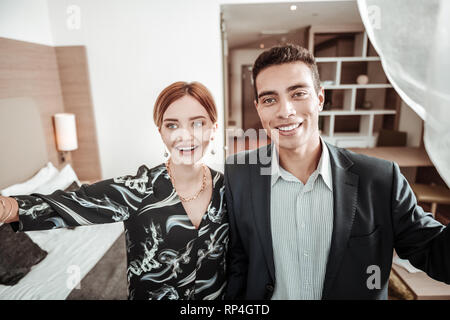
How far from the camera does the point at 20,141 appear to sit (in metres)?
0.97

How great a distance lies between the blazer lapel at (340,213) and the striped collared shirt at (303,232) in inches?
1.3

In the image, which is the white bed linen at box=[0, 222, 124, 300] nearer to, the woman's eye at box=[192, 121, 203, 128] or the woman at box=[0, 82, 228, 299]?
the woman at box=[0, 82, 228, 299]

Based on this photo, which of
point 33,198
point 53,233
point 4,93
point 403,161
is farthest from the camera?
point 403,161

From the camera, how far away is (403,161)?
Answer: 2566 mm

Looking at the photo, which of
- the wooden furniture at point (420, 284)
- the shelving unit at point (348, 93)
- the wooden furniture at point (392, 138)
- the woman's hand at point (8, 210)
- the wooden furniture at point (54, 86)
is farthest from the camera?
the wooden furniture at point (392, 138)

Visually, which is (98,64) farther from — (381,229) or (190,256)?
(381,229)

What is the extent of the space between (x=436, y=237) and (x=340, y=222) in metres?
0.24

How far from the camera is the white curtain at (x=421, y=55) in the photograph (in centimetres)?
47

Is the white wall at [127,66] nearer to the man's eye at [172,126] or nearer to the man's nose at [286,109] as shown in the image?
the man's eye at [172,126]

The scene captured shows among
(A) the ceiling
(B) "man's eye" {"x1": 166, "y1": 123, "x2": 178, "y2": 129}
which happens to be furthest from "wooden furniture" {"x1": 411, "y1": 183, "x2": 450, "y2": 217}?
(B) "man's eye" {"x1": 166, "y1": 123, "x2": 178, "y2": 129}

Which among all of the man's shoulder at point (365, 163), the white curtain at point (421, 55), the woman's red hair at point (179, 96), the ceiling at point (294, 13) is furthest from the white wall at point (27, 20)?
the ceiling at point (294, 13)

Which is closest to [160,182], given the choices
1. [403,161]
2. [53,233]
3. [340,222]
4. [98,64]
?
[98,64]

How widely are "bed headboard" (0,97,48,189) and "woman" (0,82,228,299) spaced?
408 mm

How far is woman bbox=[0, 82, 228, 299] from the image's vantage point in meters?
0.66
